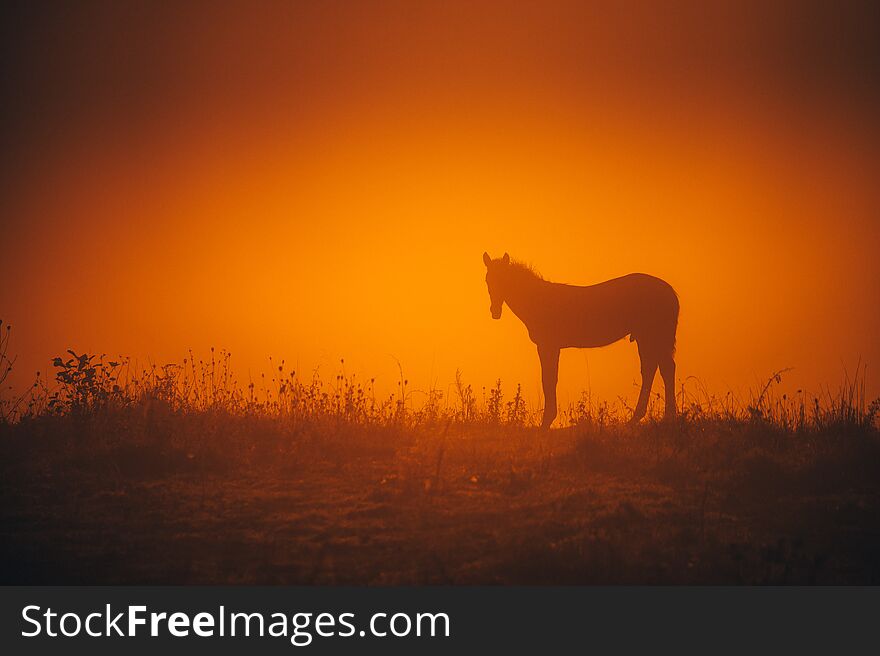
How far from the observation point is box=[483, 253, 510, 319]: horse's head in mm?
16453

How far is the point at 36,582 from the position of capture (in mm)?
7336

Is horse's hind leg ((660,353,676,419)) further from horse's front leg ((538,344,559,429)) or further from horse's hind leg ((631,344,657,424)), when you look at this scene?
horse's front leg ((538,344,559,429))

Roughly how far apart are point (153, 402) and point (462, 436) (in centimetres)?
506

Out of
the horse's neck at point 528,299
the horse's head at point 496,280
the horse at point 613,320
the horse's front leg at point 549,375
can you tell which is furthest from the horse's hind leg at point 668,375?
the horse's head at point 496,280

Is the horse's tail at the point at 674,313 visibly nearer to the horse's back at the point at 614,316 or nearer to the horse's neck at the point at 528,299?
the horse's back at the point at 614,316

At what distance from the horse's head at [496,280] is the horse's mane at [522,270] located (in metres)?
0.12

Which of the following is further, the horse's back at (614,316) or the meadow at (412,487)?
the horse's back at (614,316)

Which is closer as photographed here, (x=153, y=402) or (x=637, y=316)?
(x=153, y=402)

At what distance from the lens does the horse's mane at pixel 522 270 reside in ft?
54.0

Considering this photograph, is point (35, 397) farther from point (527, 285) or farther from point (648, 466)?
point (648, 466)

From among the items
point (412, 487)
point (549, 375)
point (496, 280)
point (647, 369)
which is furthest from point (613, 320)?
point (412, 487)

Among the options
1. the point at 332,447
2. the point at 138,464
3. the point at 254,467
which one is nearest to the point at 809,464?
the point at 332,447

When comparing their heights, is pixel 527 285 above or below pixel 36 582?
above

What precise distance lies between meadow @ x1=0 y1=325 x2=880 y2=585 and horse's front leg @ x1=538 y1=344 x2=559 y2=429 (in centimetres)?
30
